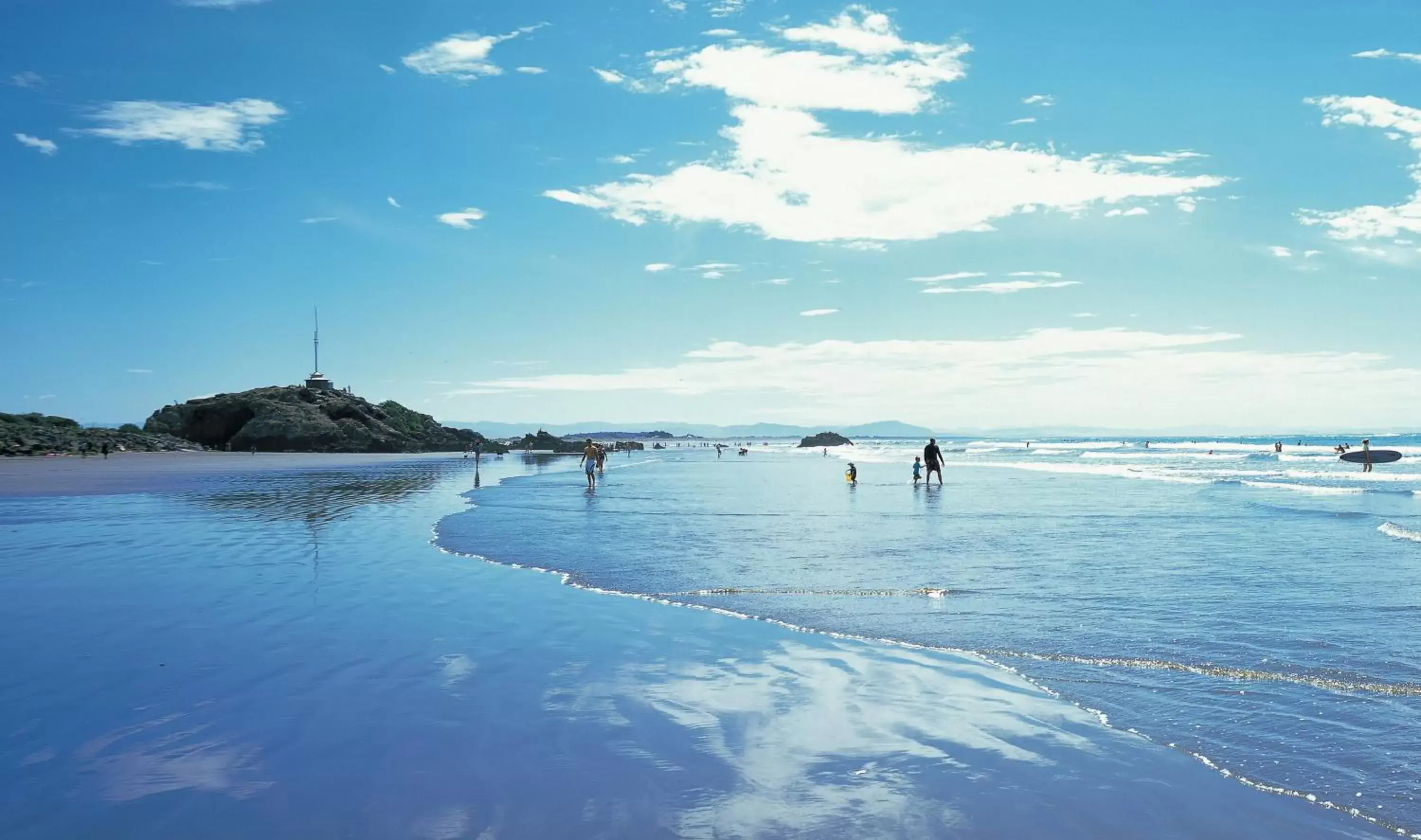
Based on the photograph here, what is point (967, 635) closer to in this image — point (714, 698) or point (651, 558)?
point (714, 698)

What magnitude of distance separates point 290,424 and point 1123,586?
9623 cm

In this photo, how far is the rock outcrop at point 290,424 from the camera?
313ft

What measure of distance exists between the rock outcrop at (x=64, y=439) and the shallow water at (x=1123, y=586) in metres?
56.2

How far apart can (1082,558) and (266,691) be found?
14.1 meters

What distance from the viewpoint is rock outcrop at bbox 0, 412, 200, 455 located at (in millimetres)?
70312

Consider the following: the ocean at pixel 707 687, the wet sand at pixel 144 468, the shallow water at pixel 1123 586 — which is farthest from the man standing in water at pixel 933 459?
the wet sand at pixel 144 468

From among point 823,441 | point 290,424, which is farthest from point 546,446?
point 823,441

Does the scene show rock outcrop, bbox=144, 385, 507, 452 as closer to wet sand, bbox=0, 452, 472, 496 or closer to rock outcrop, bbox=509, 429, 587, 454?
wet sand, bbox=0, 452, 472, 496

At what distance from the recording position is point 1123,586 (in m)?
13.8

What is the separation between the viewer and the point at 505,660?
29.9 ft

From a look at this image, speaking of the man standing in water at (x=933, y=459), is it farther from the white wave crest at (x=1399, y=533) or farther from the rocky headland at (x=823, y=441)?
the rocky headland at (x=823, y=441)

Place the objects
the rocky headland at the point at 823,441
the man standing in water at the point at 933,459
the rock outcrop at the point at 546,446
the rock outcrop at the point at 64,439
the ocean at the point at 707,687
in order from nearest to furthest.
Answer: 1. the ocean at the point at 707,687
2. the man standing in water at the point at 933,459
3. the rock outcrop at the point at 64,439
4. the rock outcrop at the point at 546,446
5. the rocky headland at the point at 823,441

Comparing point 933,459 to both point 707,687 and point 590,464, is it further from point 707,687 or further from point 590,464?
point 707,687

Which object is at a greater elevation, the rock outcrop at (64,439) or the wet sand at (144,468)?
the rock outcrop at (64,439)
